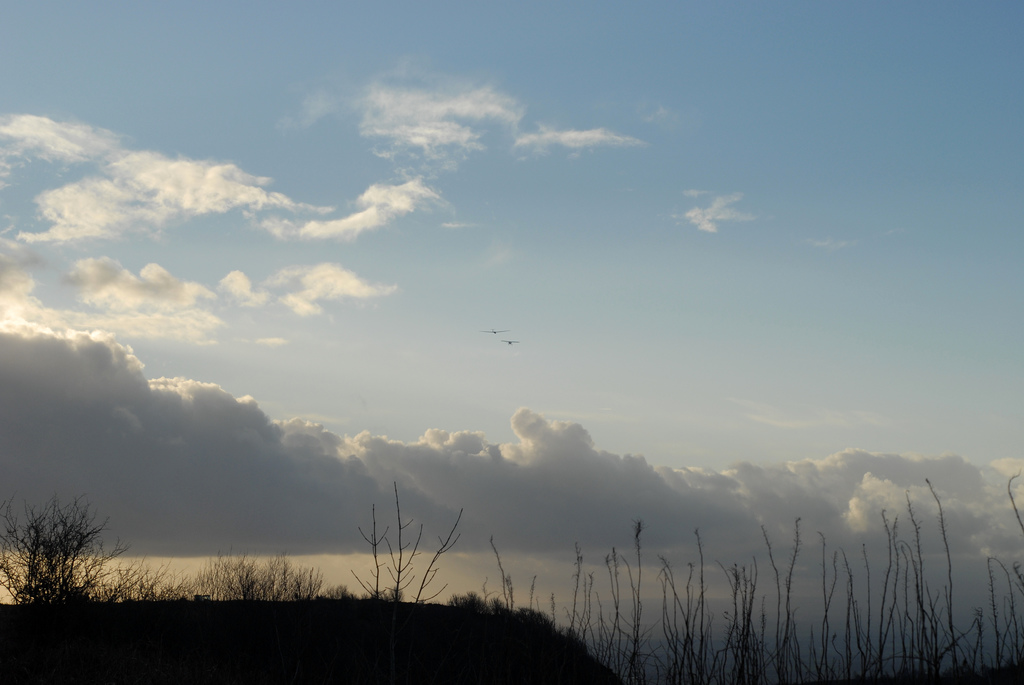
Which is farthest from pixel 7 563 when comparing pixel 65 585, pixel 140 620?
pixel 140 620

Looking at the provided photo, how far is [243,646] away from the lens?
48844 millimetres

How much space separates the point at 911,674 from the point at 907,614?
72 cm

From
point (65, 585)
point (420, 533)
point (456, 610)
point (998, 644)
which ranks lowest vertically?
point (456, 610)

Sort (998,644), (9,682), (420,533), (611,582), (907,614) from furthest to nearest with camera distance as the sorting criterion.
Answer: (9,682), (611,582), (907,614), (998,644), (420,533)

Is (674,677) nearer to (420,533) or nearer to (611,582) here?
(611,582)

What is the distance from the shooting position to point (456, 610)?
220ft

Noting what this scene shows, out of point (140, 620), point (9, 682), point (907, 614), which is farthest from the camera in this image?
point (140, 620)

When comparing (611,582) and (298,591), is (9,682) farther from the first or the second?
(298,591)

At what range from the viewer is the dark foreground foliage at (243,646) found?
1215cm

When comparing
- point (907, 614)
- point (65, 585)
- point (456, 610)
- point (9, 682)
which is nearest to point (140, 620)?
point (65, 585)

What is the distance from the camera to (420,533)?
7453 millimetres

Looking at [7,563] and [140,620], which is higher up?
[7,563]

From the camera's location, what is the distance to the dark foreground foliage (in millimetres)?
12148

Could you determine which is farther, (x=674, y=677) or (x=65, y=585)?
(x=65, y=585)
